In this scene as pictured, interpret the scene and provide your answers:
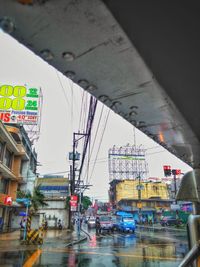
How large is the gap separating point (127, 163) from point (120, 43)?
226 feet

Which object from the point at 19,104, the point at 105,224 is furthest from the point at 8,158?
the point at 105,224

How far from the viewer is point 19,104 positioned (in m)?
29.3

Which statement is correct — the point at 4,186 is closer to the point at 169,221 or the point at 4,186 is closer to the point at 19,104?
the point at 19,104

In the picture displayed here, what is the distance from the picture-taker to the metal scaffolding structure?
224 feet

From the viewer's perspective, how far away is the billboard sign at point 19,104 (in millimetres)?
28697

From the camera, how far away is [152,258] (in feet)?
34.9

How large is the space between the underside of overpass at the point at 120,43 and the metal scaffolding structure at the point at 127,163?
2602 inches

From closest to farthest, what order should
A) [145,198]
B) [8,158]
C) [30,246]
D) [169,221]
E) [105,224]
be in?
[30,246]
[8,158]
[105,224]
[169,221]
[145,198]

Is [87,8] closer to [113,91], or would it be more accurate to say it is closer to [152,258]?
[113,91]

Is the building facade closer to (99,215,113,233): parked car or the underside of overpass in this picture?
(99,215,113,233): parked car

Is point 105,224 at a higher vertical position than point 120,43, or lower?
lower

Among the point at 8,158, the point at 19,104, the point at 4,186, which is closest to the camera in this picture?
the point at 4,186

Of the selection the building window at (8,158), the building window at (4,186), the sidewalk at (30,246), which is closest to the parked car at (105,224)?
the sidewalk at (30,246)

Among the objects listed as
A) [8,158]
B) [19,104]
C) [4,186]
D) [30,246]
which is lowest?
[30,246]
